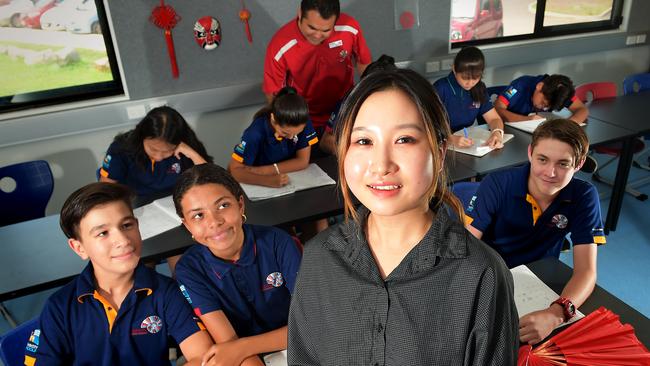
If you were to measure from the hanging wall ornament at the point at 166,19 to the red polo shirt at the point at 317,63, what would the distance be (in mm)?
662

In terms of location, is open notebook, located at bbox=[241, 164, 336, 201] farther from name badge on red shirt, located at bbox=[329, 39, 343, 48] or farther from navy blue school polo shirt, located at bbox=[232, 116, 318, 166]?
name badge on red shirt, located at bbox=[329, 39, 343, 48]

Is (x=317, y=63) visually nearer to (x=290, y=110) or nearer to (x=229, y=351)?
(x=290, y=110)

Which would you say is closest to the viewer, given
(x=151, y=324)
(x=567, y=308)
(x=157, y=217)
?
(x=567, y=308)

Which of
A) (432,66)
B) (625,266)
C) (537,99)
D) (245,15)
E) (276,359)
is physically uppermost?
(245,15)

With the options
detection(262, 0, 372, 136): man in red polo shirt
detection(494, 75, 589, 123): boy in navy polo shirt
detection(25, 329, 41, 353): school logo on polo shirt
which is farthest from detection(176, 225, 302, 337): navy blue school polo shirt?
detection(494, 75, 589, 123): boy in navy polo shirt

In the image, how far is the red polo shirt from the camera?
3.14 meters

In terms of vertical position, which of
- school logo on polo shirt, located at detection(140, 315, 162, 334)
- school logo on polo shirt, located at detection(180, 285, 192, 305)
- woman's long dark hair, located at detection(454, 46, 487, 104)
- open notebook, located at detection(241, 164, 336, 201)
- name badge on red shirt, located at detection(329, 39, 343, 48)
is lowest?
school logo on polo shirt, located at detection(140, 315, 162, 334)

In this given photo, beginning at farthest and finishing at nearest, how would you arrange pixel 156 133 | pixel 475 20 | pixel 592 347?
pixel 475 20
pixel 156 133
pixel 592 347

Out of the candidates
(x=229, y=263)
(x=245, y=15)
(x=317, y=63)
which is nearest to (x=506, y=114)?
(x=317, y=63)

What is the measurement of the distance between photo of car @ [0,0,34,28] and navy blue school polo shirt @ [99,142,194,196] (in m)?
1.29

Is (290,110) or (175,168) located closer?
(290,110)

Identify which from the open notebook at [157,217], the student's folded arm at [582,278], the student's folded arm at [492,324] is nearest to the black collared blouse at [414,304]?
the student's folded arm at [492,324]

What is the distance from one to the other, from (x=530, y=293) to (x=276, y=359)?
77cm

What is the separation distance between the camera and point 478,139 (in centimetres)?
282
